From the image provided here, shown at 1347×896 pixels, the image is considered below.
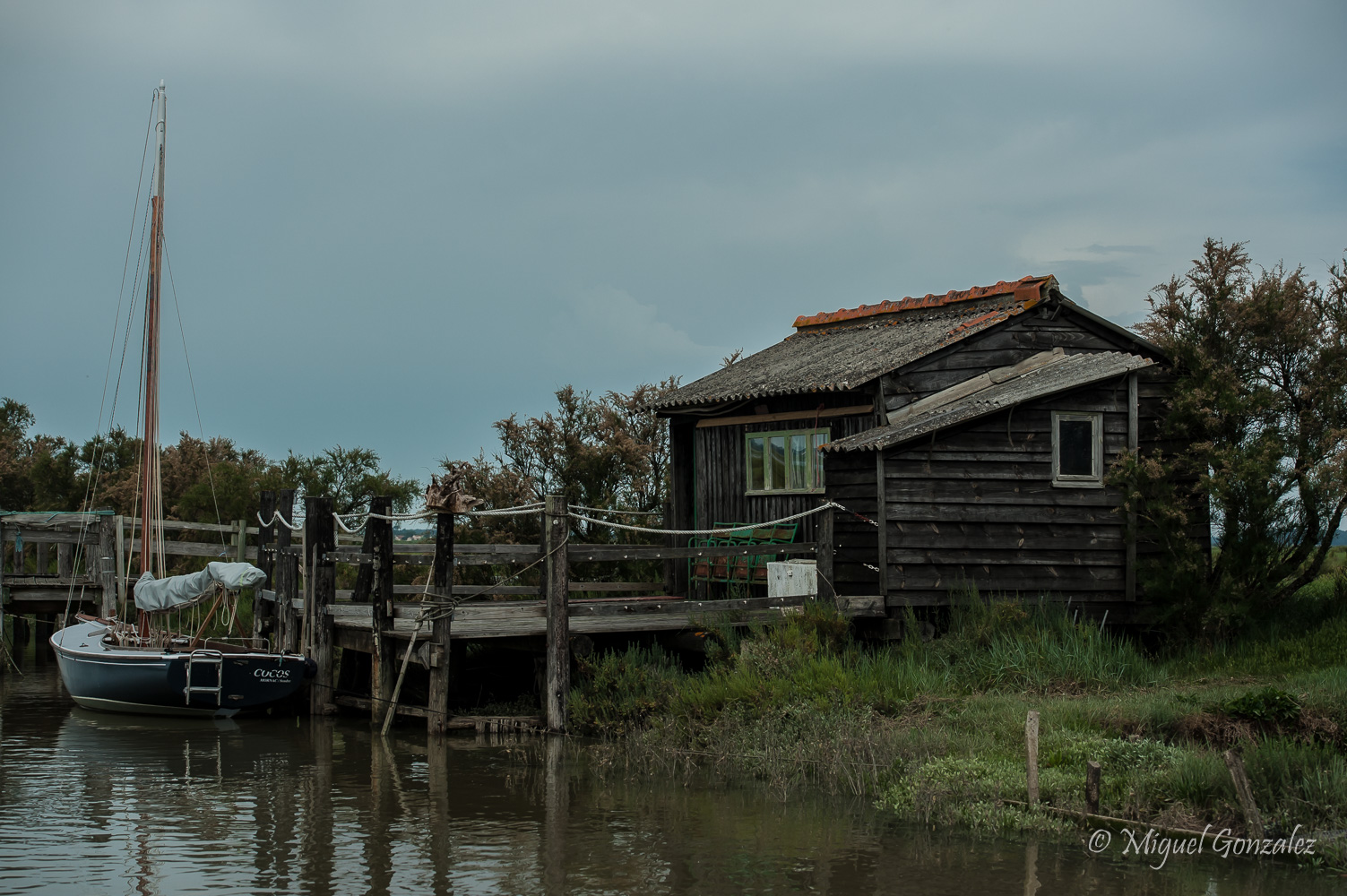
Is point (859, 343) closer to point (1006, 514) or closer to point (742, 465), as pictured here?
point (742, 465)

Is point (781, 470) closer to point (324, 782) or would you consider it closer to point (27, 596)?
point (324, 782)

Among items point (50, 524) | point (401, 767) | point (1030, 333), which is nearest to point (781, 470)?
point (1030, 333)

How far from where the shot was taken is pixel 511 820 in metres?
11.3

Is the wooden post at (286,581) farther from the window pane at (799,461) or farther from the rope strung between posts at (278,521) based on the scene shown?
the window pane at (799,461)

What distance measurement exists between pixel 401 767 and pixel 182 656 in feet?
16.2

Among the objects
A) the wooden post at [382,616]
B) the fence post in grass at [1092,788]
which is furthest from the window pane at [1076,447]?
the wooden post at [382,616]

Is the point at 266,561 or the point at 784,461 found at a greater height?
the point at 784,461

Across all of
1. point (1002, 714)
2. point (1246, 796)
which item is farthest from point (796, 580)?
point (1246, 796)

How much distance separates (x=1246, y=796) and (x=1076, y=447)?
890cm

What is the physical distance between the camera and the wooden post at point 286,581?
1872 cm

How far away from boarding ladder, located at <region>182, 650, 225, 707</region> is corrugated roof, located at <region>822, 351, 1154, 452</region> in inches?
357

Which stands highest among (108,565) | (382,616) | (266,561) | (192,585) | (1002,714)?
(266,561)

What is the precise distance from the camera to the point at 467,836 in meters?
10.8

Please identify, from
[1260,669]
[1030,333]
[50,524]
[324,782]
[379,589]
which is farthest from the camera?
[50,524]
